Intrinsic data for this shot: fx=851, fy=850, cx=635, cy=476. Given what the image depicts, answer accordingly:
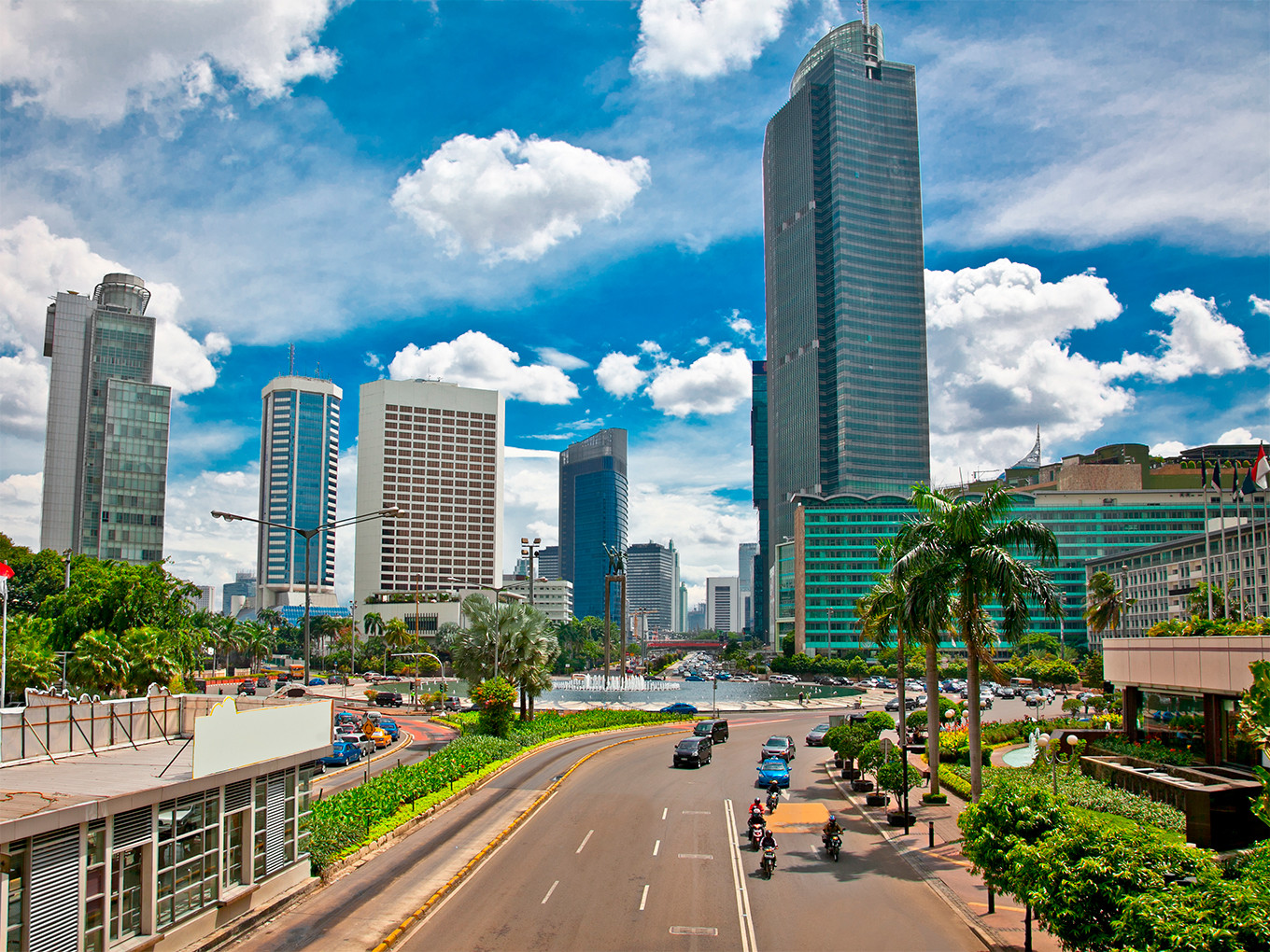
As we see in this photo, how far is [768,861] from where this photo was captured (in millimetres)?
25156

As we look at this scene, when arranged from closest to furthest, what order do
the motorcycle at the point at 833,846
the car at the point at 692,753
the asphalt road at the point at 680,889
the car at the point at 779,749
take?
1. the asphalt road at the point at 680,889
2. the motorcycle at the point at 833,846
3. the car at the point at 692,753
4. the car at the point at 779,749

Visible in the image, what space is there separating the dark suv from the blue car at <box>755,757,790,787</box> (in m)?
15.9

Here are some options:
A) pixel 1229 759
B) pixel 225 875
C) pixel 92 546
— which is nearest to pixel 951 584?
pixel 1229 759

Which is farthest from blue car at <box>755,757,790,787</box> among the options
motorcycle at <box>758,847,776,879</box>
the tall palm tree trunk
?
motorcycle at <box>758,847,776,879</box>

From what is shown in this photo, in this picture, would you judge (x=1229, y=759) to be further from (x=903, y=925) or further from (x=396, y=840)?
(x=396, y=840)

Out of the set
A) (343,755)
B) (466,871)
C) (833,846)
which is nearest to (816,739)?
(343,755)

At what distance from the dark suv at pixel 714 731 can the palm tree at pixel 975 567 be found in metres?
27.5

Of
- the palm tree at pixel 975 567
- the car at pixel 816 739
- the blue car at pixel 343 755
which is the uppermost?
the palm tree at pixel 975 567

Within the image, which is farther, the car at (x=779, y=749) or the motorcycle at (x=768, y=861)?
the car at (x=779, y=749)

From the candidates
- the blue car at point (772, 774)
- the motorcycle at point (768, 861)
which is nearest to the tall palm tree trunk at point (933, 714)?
the blue car at point (772, 774)

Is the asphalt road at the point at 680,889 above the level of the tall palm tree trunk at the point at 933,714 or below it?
below

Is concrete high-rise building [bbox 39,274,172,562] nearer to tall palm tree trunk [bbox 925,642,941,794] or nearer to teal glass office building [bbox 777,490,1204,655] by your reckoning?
teal glass office building [bbox 777,490,1204,655]

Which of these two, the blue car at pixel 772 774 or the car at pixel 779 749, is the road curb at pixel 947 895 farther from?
the car at pixel 779 749

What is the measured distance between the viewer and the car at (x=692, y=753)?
151ft
